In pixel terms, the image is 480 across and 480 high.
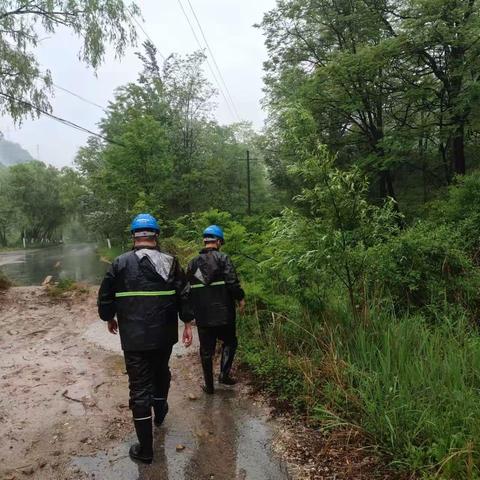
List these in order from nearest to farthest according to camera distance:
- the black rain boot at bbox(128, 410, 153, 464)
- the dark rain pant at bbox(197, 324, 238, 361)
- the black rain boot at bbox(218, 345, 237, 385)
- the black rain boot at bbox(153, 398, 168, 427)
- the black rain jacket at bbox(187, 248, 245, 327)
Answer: the black rain boot at bbox(128, 410, 153, 464) < the black rain boot at bbox(153, 398, 168, 427) < the black rain jacket at bbox(187, 248, 245, 327) < the dark rain pant at bbox(197, 324, 238, 361) < the black rain boot at bbox(218, 345, 237, 385)

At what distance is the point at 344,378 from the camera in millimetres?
4043

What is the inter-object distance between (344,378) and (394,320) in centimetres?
117

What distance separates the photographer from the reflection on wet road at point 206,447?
327 cm

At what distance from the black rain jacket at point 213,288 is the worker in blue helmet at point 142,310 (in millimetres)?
974

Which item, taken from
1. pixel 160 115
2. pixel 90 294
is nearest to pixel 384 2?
pixel 160 115

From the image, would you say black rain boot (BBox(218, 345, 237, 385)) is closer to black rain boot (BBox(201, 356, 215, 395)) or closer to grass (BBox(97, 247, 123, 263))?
black rain boot (BBox(201, 356, 215, 395))

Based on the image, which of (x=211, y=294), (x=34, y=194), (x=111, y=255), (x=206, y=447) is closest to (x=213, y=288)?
(x=211, y=294)

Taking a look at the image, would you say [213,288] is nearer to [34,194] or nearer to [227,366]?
[227,366]

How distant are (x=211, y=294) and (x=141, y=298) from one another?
1298 millimetres

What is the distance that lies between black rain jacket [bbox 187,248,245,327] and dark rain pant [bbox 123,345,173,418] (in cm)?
97

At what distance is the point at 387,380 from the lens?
3.74 meters

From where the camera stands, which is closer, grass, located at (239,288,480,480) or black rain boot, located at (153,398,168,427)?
grass, located at (239,288,480,480)

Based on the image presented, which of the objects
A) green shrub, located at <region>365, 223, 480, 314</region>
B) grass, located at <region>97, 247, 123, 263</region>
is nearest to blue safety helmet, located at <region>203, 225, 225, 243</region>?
green shrub, located at <region>365, 223, 480, 314</region>

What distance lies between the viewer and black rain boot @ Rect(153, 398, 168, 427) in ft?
12.9
